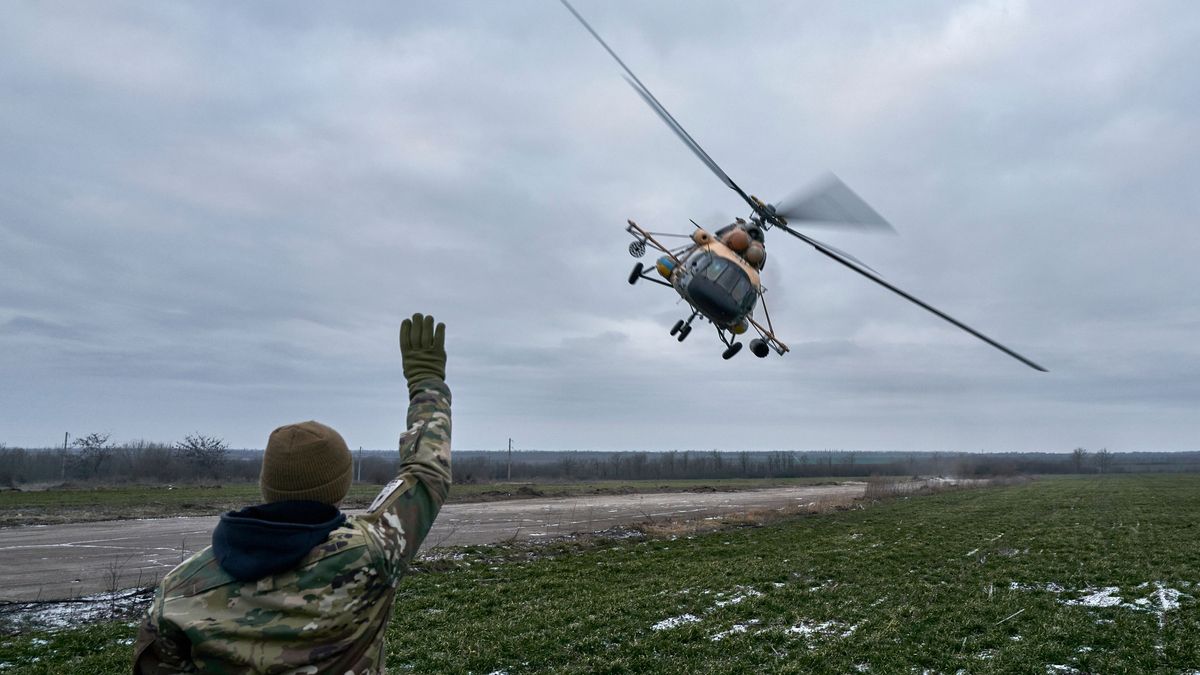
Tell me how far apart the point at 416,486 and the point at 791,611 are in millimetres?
10128

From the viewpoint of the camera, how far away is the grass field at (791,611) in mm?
8852

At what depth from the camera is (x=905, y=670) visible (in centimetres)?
845

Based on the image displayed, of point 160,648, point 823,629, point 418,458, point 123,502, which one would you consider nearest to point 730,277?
point 823,629

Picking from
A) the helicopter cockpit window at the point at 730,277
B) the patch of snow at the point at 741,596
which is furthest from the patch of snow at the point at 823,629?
the helicopter cockpit window at the point at 730,277

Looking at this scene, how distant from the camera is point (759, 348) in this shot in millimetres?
12297

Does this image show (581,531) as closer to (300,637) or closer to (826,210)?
(826,210)

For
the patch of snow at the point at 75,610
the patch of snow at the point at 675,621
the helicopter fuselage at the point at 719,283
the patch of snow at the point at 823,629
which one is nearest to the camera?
the patch of snow at the point at 823,629

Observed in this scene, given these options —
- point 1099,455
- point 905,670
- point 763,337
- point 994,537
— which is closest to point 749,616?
point 905,670

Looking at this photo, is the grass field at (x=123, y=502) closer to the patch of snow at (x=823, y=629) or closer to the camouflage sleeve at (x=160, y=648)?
the patch of snow at (x=823, y=629)

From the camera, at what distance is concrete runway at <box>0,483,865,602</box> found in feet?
49.5

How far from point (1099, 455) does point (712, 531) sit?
632ft

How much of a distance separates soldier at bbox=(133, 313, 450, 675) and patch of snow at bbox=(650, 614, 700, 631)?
8.50 metres

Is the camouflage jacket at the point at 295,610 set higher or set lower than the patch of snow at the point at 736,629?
higher

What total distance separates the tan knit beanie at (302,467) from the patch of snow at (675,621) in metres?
8.77
